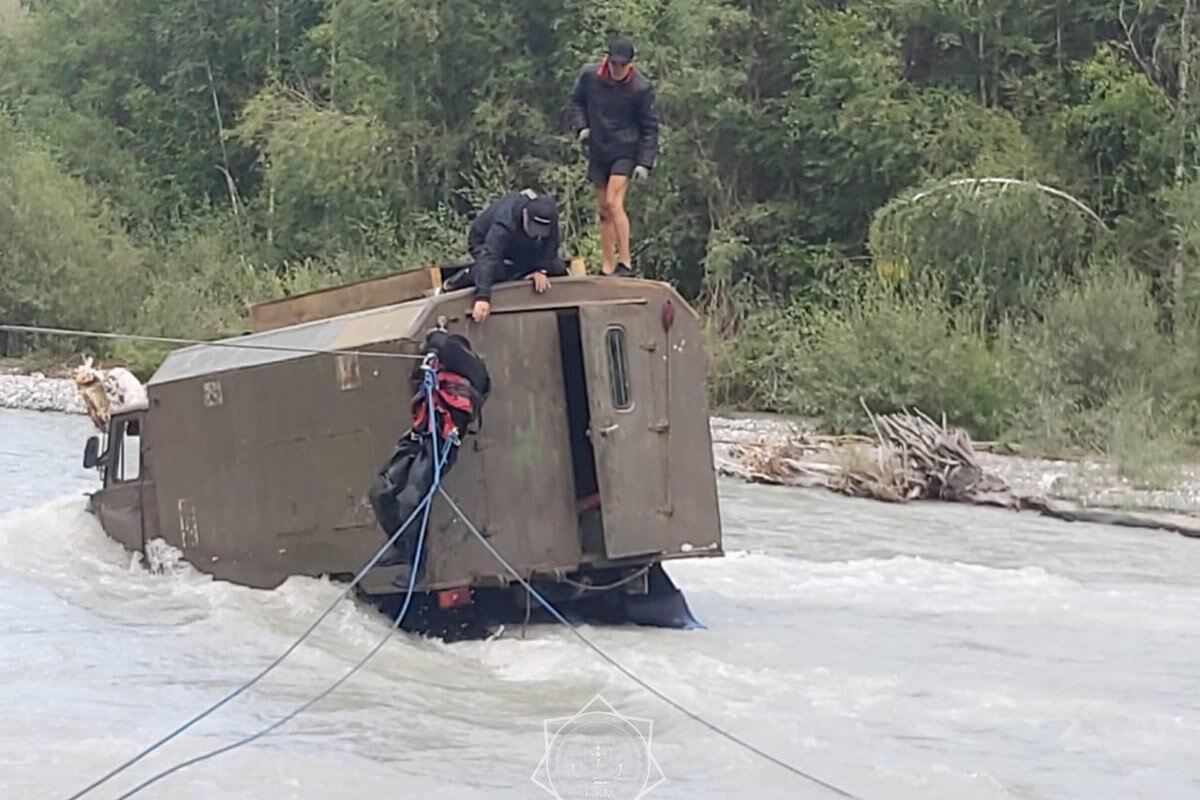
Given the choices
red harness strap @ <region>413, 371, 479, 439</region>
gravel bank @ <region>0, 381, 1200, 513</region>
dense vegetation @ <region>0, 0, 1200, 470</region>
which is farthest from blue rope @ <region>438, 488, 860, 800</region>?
dense vegetation @ <region>0, 0, 1200, 470</region>

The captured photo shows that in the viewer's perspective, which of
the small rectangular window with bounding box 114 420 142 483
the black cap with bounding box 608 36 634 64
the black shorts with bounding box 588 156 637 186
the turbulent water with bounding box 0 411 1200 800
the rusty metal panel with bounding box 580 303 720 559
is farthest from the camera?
the small rectangular window with bounding box 114 420 142 483

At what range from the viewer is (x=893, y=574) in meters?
15.7

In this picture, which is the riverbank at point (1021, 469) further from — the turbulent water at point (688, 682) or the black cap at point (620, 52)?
the black cap at point (620, 52)

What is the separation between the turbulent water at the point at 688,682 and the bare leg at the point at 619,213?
2.61m

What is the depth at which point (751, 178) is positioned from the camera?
4000cm

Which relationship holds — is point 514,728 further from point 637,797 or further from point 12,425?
point 12,425

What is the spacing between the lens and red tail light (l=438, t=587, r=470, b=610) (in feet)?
37.8

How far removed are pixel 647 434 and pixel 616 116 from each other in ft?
9.31

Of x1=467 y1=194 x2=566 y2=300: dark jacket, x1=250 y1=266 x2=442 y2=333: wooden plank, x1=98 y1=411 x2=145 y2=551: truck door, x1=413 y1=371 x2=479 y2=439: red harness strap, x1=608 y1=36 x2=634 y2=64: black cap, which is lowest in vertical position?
x1=98 y1=411 x2=145 y2=551: truck door

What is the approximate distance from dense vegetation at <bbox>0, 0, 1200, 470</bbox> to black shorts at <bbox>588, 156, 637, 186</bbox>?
12.6m

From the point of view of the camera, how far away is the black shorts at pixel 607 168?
13.8m

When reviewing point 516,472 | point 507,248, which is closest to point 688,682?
point 516,472

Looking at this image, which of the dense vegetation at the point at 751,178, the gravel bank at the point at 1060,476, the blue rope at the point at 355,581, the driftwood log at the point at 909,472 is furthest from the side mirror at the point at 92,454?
the dense vegetation at the point at 751,178

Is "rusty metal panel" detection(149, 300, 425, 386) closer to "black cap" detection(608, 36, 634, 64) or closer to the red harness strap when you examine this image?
the red harness strap
